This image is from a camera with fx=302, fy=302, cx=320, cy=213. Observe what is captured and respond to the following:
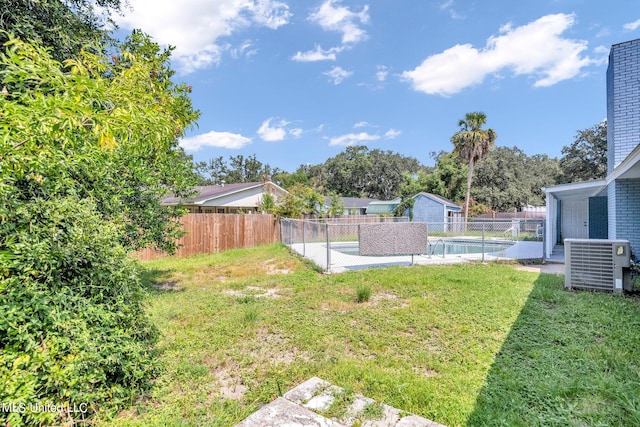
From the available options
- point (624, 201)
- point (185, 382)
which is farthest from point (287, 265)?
point (624, 201)

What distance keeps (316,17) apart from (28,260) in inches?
437

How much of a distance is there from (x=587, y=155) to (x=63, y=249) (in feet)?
106

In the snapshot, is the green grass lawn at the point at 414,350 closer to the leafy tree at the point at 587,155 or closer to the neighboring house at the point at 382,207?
the leafy tree at the point at 587,155

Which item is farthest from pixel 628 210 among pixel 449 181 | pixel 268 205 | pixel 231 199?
pixel 449 181

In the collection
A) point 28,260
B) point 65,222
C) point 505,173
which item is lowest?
point 28,260

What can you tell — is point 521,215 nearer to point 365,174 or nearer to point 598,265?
point 598,265

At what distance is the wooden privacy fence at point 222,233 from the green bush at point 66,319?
27.6ft

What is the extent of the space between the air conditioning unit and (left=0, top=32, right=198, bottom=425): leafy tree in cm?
696

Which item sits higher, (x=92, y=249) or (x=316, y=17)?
(x=316, y=17)

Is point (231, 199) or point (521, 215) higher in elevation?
point (231, 199)

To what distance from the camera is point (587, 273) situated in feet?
18.3

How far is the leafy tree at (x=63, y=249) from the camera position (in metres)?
1.74

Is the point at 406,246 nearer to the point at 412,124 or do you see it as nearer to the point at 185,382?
the point at 185,382

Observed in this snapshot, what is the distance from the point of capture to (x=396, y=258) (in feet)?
30.8
